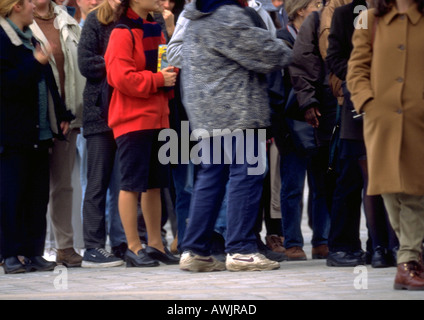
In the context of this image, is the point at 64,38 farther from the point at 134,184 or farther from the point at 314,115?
the point at 314,115

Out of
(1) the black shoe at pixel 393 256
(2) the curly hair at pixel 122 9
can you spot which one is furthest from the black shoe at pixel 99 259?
(1) the black shoe at pixel 393 256

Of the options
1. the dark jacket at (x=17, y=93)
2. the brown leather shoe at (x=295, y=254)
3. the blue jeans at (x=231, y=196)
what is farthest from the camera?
the brown leather shoe at (x=295, y=254)

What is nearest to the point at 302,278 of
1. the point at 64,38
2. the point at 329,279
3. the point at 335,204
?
the point at 329,279

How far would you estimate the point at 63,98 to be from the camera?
8.84 m

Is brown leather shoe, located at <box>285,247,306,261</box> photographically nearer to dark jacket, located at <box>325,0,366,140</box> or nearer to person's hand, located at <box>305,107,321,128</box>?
person's hand, located at <box>305,107,321,128</box>

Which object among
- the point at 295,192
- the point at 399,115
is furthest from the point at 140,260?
the point at 399,115

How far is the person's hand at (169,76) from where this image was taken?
8125mm

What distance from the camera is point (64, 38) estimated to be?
351 inches

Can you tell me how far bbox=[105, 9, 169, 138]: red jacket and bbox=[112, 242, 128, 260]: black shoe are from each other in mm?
1352

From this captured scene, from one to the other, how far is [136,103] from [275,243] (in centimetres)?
199

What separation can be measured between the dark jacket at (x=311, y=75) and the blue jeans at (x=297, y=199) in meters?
0.58

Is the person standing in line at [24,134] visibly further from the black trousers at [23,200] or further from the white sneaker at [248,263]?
the white sneaker at [248,263]

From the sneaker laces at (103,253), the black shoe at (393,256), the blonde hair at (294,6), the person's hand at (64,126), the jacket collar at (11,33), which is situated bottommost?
the sneaker laces at (103,253)

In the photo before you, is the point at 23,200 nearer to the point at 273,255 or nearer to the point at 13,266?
the point at 13,266
